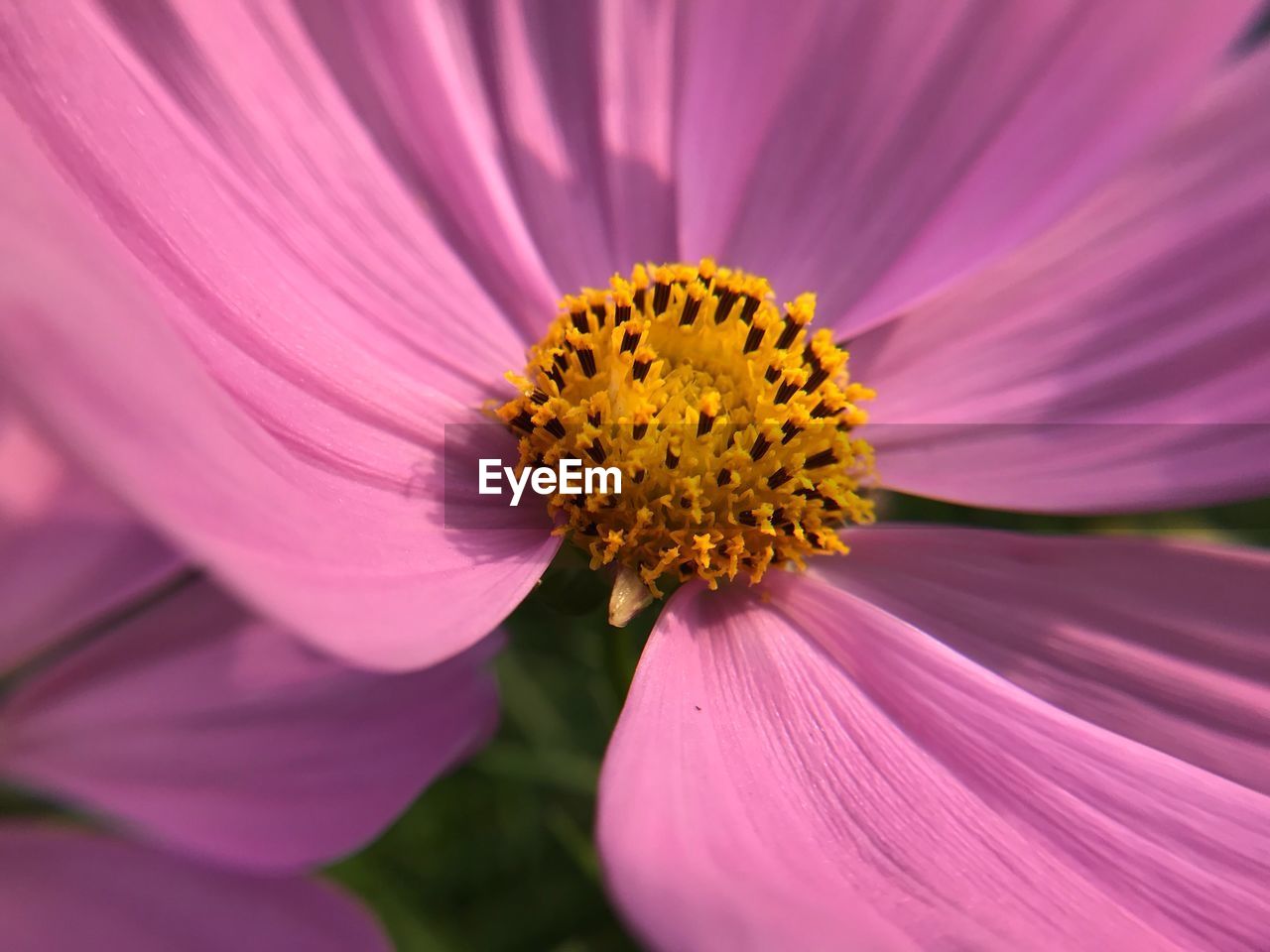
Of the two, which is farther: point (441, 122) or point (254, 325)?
point (441, 122)

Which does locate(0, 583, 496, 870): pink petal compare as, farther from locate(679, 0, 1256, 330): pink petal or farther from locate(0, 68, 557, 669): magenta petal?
locate(679, 0, 1256, 330): pink petal

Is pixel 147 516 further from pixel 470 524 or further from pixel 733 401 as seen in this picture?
pixel 733 401

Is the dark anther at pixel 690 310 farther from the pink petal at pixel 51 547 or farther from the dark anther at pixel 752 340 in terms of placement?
the pink petal at pixel 51 547

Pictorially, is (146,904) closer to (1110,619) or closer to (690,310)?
(690,310)

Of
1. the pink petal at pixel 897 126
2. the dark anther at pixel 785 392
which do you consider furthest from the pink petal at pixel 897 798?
the pink petal at pixel 897 126

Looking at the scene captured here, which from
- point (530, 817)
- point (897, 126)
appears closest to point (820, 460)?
point (897, 126)

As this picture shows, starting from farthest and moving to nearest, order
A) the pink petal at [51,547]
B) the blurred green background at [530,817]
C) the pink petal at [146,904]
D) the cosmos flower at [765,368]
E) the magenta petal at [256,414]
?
the blurred green background at [530,817], the pink petal at [51,547], the pink petal at [146,904], the cosmos flower at [765,368], the magenta petal at [256,414]
